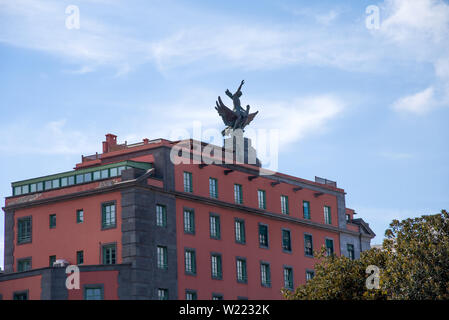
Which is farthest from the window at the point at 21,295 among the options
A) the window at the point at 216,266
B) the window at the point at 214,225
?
the window at the point at 214,225

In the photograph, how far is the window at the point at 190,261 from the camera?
253 feet

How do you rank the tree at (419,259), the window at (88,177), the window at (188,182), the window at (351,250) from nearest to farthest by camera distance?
the tree at (419,259), the window at (88,177), the window at (188,182), the window at (351,250)

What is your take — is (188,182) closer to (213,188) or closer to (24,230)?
(213,188)

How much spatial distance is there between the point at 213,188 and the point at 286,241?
10643 mm

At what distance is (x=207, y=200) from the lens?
264ft

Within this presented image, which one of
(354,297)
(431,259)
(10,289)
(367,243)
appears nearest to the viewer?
(431,259)

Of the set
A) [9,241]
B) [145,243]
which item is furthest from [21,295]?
[145,243]

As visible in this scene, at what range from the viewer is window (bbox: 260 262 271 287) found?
8472 centimetres

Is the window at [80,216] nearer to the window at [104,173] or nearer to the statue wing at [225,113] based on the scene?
the window at [104,173]

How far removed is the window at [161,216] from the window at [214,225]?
5.81 meters
